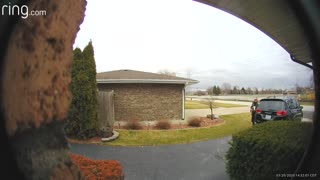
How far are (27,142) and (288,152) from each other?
11.2 ft

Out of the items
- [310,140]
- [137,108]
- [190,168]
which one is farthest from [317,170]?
[137,108]

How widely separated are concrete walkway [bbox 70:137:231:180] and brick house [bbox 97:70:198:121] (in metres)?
6.10

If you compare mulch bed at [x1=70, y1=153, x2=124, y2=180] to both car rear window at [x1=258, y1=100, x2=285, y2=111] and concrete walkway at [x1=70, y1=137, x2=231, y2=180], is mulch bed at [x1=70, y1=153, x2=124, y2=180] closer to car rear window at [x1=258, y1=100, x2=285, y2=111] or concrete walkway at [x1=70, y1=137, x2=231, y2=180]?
concrete walkway at [x1=70, y1=137, x2=231, y2=180]

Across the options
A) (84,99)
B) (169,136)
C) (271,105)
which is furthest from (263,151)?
(84,99)

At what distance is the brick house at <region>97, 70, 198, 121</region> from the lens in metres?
17.3

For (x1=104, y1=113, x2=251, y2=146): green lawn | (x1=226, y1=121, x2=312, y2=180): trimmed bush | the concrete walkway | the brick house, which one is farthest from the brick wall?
(x1=226, y1=121, x2=312, y2=180): trimmed bush

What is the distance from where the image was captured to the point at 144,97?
18.0 meters

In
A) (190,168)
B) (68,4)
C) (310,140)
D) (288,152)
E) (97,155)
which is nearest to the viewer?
(310,140)

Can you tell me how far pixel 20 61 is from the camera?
876 mm

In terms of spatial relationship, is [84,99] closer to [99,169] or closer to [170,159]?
[170,159]

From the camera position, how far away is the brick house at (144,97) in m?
17.3

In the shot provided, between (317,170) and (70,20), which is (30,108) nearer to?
(70,20)

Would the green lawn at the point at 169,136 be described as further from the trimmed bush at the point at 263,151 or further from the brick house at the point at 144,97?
the trimmed bush at the point at 263,151

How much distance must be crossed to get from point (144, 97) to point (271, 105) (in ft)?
29.5
